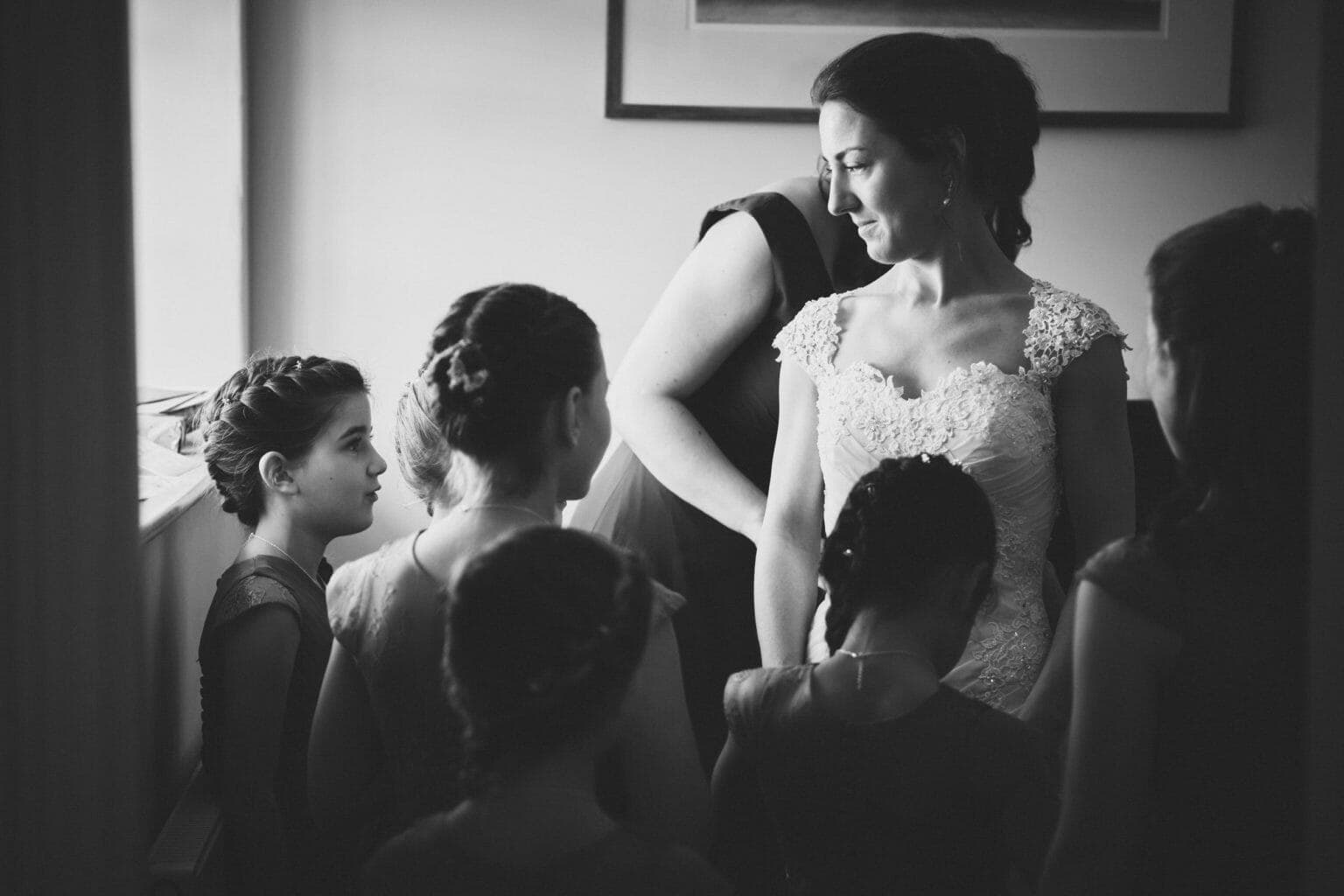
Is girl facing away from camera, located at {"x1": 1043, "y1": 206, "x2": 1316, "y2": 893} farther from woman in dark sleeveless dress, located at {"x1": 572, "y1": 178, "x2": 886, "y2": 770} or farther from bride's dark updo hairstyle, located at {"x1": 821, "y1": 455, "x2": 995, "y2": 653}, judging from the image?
woman in dark sleeveless dress, located at {"x1": 572, "y1": 178, "x2": 886, "y2": 770}

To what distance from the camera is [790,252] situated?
1589 mm

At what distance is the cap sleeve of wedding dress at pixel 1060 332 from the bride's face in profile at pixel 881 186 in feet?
0.46

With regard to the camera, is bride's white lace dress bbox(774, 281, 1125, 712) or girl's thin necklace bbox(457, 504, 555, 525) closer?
girl's thin necklace bbox(457, 504, 555, 525)

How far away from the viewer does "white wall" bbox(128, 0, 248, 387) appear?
248cm

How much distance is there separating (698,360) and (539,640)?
0.77 m

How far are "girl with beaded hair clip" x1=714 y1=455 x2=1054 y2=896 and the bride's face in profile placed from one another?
12.8 inches

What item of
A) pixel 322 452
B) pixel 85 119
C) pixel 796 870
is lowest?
pixel 796 870

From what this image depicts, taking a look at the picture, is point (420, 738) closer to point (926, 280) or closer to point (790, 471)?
point (790, 471)

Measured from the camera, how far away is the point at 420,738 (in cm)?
103

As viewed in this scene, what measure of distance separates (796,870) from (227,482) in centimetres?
97

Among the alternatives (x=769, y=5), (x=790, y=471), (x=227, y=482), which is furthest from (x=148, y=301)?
(x=790, y=471)

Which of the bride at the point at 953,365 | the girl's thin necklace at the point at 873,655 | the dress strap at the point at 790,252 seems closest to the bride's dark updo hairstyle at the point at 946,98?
the bride at the point at 953,365

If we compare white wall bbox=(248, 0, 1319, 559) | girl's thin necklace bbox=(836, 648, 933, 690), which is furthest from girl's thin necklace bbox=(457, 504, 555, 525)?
white wall bbox=(248, 0, 1319, 559)

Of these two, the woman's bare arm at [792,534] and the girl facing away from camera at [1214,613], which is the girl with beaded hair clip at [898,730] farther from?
the woman's bare arm at [792,534]
